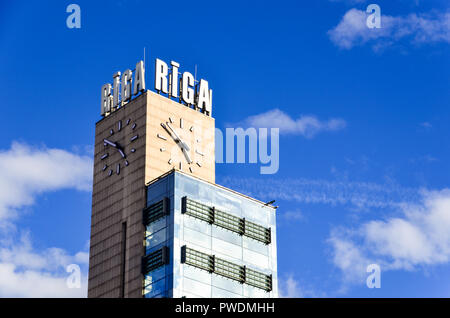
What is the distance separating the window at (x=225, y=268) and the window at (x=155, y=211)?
24.0ft

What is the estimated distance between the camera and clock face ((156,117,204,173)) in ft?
592

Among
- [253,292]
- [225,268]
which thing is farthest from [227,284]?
[253,292]

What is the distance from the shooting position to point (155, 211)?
17012 centimetres

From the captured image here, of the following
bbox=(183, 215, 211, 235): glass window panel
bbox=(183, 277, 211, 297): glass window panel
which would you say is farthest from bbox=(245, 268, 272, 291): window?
bbox=(183, 215, 211, 235): glass window panel

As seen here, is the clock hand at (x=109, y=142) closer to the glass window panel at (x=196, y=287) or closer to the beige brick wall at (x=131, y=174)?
the beige brick wall at (x=131, y=174)

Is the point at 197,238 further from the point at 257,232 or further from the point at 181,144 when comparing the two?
the point at 181,144

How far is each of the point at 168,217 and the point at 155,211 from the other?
11.0 feet

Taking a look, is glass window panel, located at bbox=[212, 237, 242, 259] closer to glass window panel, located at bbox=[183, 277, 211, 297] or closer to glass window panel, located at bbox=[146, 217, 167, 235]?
glass window panel, located at bbox=[183, 277, 211, 297]

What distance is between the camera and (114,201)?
180 metres

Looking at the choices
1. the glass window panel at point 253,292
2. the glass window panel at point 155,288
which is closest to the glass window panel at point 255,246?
the glass window panel at point 253,292

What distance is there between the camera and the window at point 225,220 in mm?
170375
